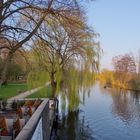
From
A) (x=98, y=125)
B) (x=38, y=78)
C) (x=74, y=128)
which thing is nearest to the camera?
(x=74, y=128)

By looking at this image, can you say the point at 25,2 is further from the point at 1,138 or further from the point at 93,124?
the point at 93,124

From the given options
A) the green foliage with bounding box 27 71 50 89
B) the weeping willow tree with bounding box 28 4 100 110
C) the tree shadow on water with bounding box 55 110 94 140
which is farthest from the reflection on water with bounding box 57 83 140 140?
the green foliage with bounding box 27 71 50 89

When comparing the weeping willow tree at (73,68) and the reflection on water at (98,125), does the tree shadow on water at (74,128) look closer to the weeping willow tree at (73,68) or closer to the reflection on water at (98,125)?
the reflection on water at (98,125)

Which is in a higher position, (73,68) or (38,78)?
(73,68)

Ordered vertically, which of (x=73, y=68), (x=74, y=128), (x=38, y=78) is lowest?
(x=74, y=128)

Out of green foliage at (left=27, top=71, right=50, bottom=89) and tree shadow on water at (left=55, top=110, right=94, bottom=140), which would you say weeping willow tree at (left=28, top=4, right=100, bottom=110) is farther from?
tree shadow on water at (left=55, top=110, right=94, bottom=140)

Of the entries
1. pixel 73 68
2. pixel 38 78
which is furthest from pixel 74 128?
pixel 38 78

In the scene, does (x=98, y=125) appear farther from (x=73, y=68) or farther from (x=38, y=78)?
(x=38, y=78)

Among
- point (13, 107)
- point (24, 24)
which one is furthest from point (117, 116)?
point (24, 24)

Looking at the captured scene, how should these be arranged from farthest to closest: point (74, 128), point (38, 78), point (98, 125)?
point (38, 78) < point (98, 125) < point (74, 128)

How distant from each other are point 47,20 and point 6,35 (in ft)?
5.18

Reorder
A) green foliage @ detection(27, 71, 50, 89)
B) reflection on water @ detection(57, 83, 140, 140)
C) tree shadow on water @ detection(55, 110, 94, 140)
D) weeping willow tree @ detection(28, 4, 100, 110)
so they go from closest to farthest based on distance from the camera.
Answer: tree shadow on water @ detection(55, 110, 94, 140) < reflection on water @ detection(57, 83, 140, 140) < weeping willow tree @ detection(28, 4, 100, 110) < green foliage @ detection(27, 71, 50, 89)

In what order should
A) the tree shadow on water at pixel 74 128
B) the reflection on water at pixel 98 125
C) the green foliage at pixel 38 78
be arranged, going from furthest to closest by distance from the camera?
the green foliage at pixel 38 78
the reflection on water at pixel 98 125
the tree shadow on water at pixel 74 128

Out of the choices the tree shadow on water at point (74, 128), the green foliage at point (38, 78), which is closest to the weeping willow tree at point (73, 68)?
the green foliage at point (38, 78)
